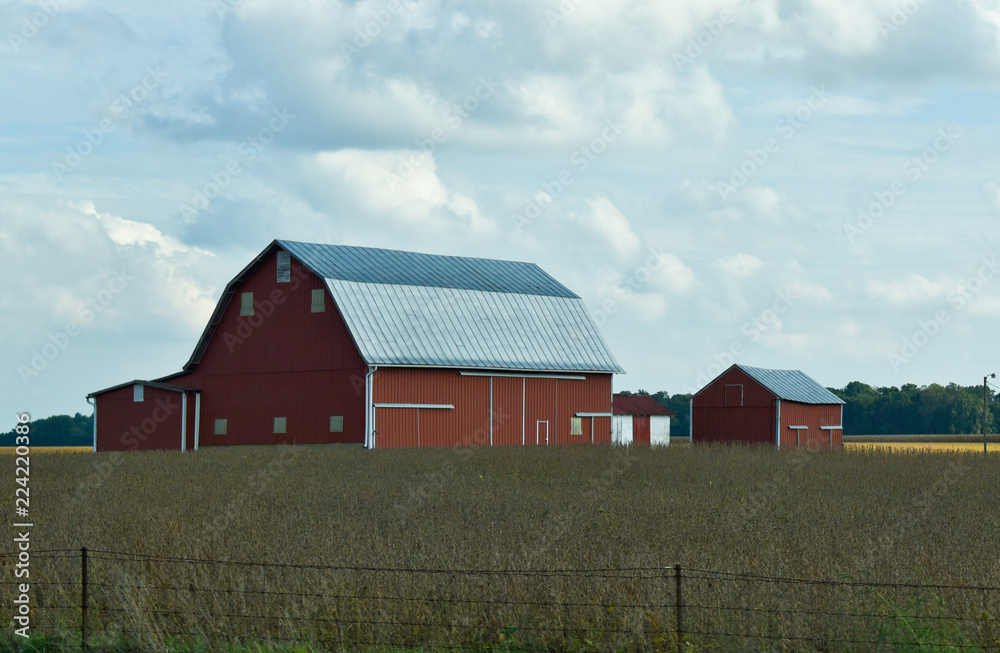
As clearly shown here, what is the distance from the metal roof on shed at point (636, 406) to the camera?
63750 mm

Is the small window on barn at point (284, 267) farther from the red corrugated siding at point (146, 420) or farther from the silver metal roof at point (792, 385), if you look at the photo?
the silver metal roof at point (792, 385)

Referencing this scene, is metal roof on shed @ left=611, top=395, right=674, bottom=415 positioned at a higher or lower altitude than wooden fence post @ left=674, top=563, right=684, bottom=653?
higher

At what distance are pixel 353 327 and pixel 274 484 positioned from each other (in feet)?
43.6

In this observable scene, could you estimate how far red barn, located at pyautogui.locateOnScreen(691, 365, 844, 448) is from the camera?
4750cm

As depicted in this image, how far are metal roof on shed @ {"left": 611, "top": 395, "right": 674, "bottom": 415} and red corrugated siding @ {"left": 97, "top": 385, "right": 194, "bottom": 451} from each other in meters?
31.4

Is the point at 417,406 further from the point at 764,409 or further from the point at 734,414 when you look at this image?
the point at 734,414

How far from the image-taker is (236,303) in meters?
36.0

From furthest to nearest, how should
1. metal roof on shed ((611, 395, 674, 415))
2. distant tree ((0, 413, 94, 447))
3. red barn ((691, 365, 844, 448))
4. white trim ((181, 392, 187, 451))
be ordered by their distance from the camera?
1. distant tree ((0, 413, 94, 447))
2. metal roof on shed ((611, 395, 674, 415))
3. red barn ((691, 365, 844, 448))
4. white trim ((181, 392, 187, 451))

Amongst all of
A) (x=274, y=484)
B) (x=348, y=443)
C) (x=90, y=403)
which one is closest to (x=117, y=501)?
(x=274, y=484)

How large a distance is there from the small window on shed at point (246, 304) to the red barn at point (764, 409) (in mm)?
21074

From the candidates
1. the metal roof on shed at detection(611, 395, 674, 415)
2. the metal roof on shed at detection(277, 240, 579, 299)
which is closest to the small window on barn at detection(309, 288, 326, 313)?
the metal roof on shed at detection(277, 240, 579, 299)

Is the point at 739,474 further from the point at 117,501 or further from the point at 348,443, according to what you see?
the point at 348,443

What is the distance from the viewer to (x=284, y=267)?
34688mm

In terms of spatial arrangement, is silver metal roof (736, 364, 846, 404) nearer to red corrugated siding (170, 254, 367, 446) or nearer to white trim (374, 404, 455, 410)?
white trim (374, 404, 455, 410)
